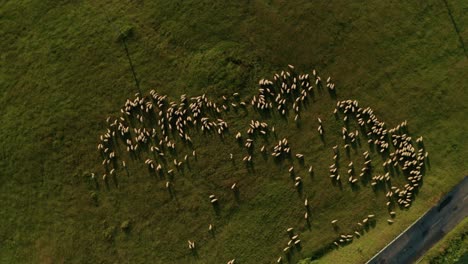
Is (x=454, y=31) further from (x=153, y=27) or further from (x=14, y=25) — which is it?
(x=14, y=25)

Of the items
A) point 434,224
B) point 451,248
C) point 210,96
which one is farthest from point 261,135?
point 451,248

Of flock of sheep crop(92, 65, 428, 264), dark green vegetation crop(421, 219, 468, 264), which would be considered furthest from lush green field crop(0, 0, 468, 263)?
dark green vegetation crop(421, 219, 468, 264)

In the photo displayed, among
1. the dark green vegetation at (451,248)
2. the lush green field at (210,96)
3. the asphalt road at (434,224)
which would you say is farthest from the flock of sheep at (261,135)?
the dark green vegetation at (451,248)

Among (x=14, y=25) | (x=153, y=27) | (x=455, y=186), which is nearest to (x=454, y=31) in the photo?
(x=455, y=186)

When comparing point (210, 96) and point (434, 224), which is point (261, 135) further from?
point (434, 224)

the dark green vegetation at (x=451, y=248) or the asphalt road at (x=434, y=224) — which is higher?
the asphalt road at (x=434, y=224)

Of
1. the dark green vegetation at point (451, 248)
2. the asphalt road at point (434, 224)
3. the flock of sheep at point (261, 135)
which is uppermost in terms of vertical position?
the flock of sheep at point (261, 135)

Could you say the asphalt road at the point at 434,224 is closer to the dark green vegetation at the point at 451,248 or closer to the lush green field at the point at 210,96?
the dark green vegetation at the point at 451,248
